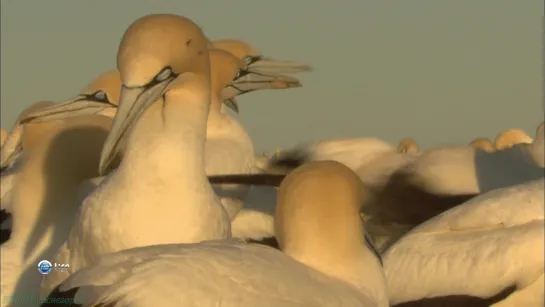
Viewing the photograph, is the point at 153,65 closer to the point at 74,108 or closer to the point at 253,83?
the point at 74,108

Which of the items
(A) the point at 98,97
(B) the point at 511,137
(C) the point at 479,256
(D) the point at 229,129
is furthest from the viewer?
(B) the point at 511,137

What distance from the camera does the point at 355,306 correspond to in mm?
5621

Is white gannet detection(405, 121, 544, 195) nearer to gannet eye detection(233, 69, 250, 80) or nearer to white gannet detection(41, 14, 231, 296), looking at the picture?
gannet eye detection(233, 69, 250, 80)

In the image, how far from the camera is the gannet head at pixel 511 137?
16734 mm

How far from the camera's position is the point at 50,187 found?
8461 millimetres

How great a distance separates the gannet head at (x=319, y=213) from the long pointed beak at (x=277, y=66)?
565 centimetres

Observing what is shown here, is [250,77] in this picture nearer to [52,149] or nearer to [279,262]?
[52,149]

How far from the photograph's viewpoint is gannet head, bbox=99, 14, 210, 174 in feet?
21.1

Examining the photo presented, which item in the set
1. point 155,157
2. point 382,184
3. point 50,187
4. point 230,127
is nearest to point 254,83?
point 230,127

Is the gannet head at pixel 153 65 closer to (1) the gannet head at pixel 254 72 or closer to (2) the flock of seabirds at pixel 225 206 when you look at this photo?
(2) the flock of seabirds at pixel 225 206

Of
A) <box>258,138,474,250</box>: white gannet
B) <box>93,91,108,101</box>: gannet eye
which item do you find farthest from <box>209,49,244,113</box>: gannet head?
<box>93,91,108,101</box>: gannet eye

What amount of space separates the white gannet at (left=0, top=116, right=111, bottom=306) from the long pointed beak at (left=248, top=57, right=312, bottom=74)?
10.0 feet

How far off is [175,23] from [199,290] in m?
1.86

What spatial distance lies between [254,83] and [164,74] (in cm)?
418
